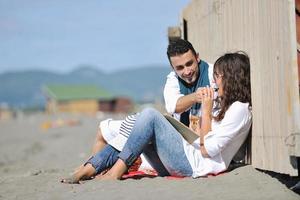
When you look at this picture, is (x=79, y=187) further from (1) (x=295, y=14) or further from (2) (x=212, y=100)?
(1) (x=295, y=14)

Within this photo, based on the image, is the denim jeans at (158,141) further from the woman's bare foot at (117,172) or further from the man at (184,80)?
the man at (184,80)

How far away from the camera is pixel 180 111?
567 centimetres

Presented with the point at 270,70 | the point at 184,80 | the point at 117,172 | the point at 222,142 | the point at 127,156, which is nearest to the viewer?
the point at 270,70

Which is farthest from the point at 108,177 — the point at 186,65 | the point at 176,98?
the point at 186,65

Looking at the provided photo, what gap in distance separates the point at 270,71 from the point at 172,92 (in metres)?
1.13

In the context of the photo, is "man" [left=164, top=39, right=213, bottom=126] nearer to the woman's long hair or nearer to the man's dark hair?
the man's dark hair

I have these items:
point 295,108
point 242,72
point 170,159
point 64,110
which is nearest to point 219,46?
point 242,72

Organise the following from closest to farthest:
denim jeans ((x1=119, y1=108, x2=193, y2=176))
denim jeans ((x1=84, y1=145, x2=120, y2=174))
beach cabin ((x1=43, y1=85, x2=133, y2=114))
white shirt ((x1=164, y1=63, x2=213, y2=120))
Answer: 1. denim jeans ((x1=119, y1=108, x2=193, y2=176))
2. denim jeans ((x1=84, y1=145, x2=120, y2=174))
3. white shirt ((x1=164, y1=63, x2=213, y2=120))
4. beach cabin ((x1=43, y1=85, x2=133, y2=114))

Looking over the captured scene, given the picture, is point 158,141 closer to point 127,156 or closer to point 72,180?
point 127,156

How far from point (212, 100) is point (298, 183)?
3.35ft

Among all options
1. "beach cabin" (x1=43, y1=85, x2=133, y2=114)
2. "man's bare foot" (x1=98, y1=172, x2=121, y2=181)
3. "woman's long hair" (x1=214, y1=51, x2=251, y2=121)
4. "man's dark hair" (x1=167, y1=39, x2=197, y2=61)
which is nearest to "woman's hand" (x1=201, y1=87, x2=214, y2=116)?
"woman's long hair" (x1=214, y1=51, x2=251, y2=121)

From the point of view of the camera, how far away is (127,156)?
17.7ft

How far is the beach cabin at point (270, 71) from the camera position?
4.62m

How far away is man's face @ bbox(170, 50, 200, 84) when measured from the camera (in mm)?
5633
